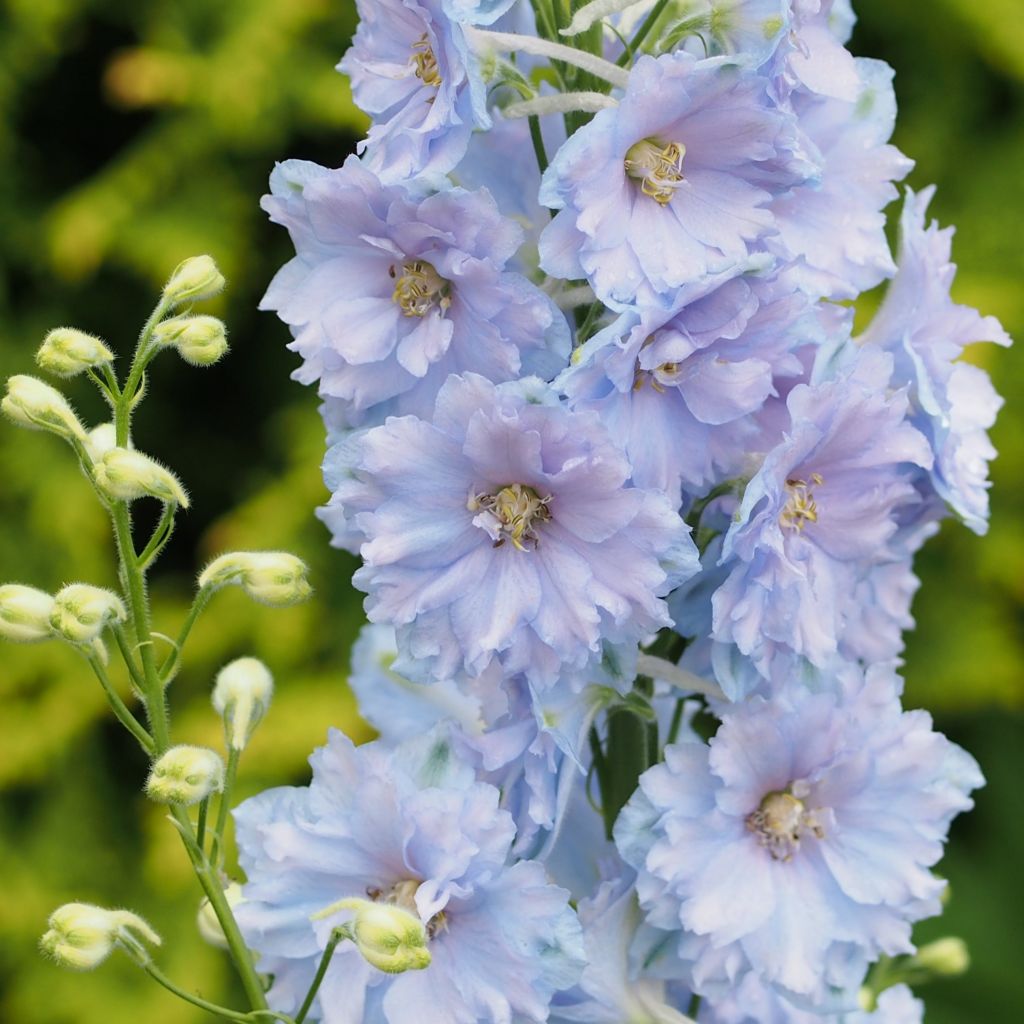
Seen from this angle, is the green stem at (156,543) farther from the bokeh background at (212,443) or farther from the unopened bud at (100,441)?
the bokeh background at (212,443)

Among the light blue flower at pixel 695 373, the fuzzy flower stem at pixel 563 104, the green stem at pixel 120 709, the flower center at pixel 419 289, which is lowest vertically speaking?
the green stem at pixel 120 709

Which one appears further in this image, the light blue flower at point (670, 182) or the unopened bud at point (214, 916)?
the unopened bud at point (214, 916)

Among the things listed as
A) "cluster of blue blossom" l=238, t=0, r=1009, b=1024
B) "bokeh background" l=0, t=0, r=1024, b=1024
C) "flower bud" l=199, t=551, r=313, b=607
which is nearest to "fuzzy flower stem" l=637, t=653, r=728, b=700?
"cluster of blue blossom" l=238, t=0, r=1009, b=1024

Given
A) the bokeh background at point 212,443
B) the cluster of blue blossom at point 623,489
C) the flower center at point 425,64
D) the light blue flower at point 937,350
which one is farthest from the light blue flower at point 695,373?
the bokeh background at point 212,443

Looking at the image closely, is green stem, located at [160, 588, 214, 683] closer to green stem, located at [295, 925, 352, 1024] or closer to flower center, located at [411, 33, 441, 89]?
green stem, located at [295, 925, 352, 1024]

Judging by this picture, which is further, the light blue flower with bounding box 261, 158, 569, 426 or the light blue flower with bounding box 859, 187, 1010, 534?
the light blue flower with bounding box 859, 187, 1010, 534

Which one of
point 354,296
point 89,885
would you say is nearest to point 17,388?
point 354,296
